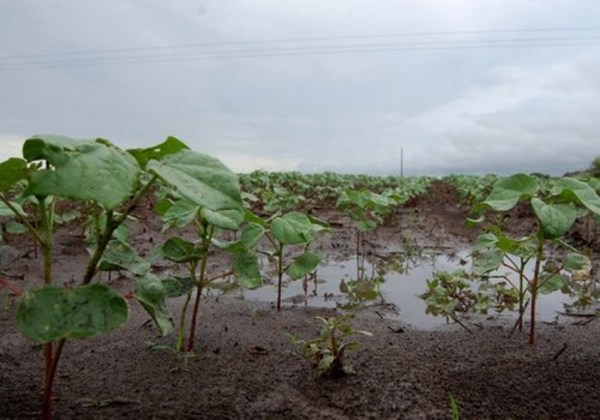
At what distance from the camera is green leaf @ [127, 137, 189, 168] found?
1.13 m

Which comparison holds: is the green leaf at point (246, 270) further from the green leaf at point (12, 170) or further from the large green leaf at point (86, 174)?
the large green leaf at point (86, 174)

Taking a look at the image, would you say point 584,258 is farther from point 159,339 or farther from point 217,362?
point 159,339

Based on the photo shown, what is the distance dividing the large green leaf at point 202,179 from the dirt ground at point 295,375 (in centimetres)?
77

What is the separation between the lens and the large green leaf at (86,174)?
87 centimetres

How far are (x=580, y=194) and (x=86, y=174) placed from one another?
1614 mm

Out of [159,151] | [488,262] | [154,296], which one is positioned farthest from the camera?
[488,262]

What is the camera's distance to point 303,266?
7.68 feet

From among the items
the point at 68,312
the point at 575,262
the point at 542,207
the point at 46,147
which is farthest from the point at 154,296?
the point at 575,262

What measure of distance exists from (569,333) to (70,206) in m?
5.83

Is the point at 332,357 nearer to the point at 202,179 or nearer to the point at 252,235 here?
the point at 252,235

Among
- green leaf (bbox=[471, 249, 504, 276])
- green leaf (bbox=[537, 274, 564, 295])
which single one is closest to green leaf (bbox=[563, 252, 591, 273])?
green leaf (bbox=[537, 274, 564, 295])

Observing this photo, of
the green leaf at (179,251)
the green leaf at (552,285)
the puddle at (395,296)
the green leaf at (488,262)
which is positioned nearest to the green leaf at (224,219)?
the green leaf at (179,251)

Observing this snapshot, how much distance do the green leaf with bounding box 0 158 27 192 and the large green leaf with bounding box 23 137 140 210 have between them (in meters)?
0.21

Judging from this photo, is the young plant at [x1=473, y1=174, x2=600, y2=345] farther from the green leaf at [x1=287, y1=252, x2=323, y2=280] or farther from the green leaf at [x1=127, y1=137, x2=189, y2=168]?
the green leaf at [x1=127, y1=137, x2=189, y2=168]
